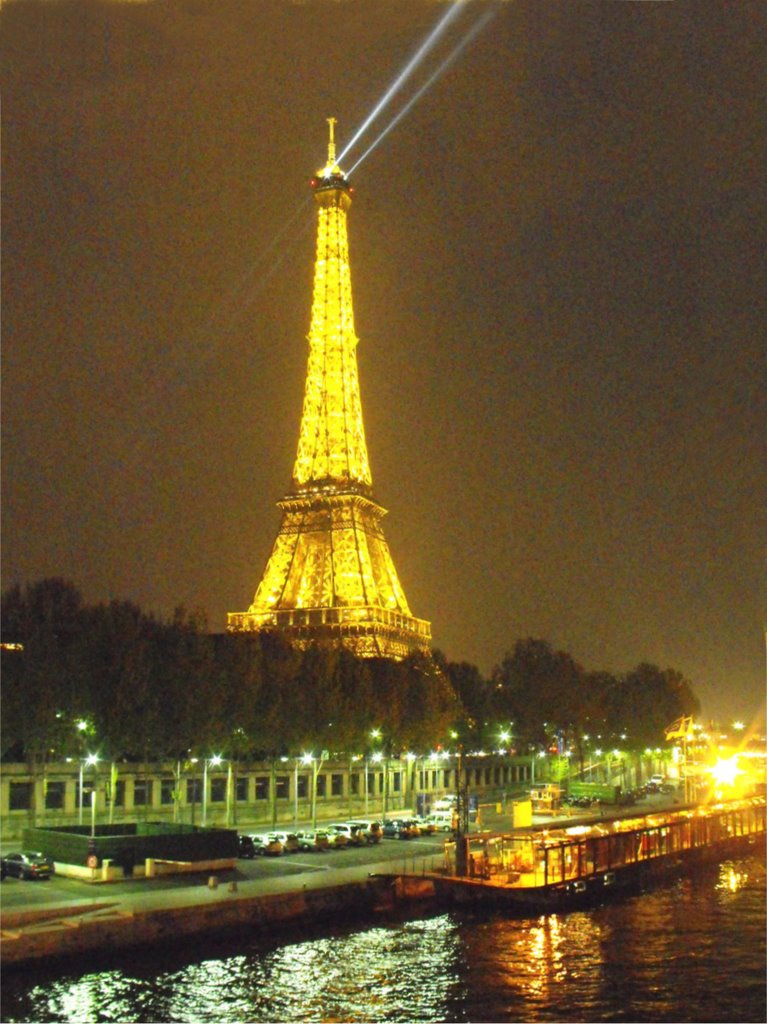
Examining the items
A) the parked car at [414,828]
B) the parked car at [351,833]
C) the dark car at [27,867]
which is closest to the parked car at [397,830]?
the parked car at [414,828]

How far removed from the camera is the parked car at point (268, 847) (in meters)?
52.0

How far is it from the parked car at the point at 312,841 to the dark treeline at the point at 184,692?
7007mm

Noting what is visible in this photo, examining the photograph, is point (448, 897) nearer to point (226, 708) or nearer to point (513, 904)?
point (513, 904)

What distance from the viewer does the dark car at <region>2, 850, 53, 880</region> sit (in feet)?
139

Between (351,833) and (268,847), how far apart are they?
22.0 ft

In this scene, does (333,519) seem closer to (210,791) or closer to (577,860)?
(210,791)

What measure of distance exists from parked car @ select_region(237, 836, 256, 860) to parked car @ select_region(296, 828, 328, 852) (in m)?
4.09

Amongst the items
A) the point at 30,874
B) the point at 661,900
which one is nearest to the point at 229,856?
the point at 30,874

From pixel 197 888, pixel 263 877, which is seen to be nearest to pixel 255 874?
pixel 263 877

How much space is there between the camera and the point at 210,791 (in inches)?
2566

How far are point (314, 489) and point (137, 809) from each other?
50.9 metres

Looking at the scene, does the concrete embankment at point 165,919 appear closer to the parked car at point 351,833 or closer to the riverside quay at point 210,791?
the parked car at point 351,833

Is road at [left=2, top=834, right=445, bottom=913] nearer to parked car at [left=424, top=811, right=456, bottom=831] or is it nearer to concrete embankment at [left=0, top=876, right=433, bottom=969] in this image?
concrete embankment at [left=0, top=876, right=433, bottom=969]

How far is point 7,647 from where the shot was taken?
181ft
